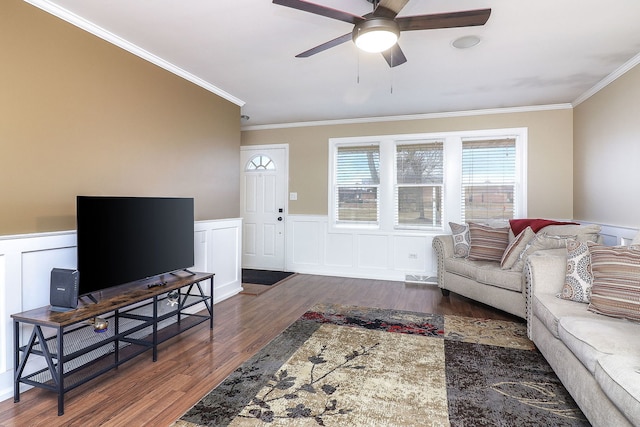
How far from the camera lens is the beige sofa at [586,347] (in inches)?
58.6

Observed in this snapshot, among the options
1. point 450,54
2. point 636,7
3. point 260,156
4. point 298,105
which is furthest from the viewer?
point 260,156

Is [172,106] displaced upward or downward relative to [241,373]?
upward

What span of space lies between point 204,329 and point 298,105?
308 centimetres

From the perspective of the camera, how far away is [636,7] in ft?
7.64

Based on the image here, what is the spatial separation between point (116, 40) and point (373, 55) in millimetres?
2180

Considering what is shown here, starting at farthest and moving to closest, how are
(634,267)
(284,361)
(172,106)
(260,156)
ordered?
(260,156)
(172,106)
(284,361)
(634,267)

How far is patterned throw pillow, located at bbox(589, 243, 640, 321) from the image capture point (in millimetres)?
2100

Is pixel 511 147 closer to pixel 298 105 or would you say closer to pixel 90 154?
pixel 298 105

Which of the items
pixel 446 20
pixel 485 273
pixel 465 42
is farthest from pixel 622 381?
pixel 465 42

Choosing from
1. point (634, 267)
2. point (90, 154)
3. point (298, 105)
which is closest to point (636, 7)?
point (634, 267)

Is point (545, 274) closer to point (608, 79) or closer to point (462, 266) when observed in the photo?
point (462, 266)

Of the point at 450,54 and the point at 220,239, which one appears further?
the point at 220,239

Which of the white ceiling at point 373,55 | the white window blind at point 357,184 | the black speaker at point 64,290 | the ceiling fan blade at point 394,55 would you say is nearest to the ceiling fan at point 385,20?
the ceiling fan blade at point 394,55

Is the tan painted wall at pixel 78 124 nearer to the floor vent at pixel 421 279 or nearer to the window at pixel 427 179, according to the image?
the window at pixel 427 179
